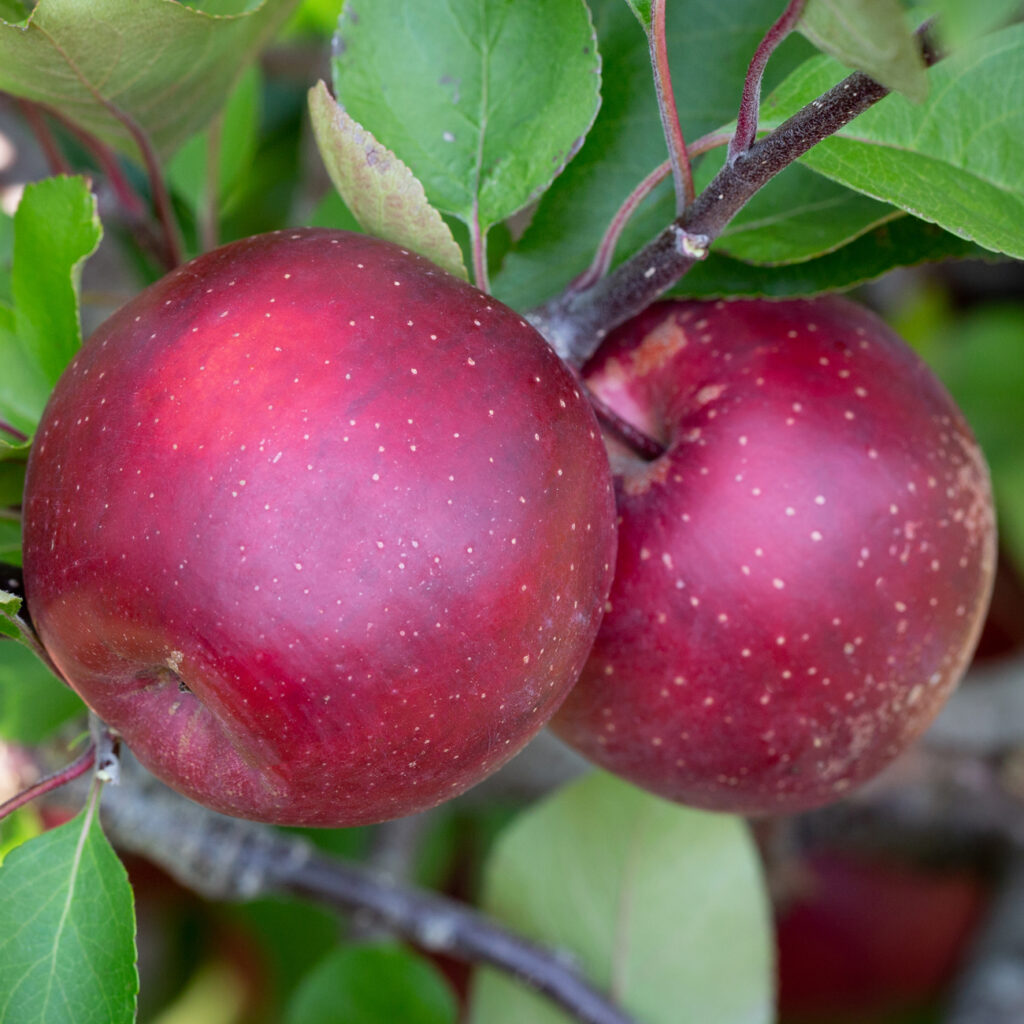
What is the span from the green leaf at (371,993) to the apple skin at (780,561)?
1.72 ft

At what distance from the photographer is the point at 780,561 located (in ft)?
1.97

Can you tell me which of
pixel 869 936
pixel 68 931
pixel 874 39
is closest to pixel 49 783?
pixel 68 931

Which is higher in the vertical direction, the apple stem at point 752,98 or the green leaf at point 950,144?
the apple stem at point 752,98

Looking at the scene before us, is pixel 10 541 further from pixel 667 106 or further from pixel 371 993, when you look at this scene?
pixel 371 993

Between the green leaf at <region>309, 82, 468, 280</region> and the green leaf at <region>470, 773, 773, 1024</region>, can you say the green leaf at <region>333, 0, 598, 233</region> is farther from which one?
the green leaf at <region>470, 773, 773, 1024</region>

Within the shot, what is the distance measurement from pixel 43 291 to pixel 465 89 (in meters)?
0.27

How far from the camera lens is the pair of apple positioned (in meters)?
0.47

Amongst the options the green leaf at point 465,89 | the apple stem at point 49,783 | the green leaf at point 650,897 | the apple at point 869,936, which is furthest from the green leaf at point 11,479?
the apple at point 869,936

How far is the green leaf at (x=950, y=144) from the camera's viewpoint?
0.53 m

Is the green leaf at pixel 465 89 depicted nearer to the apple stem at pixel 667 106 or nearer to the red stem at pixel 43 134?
the apple stem at pixel 667 106

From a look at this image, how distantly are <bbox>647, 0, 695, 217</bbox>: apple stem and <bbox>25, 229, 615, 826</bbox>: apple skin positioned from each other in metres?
0.11

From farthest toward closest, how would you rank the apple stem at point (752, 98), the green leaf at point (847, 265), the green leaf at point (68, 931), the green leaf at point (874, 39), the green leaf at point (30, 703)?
the green leaf at point (30, 703) < the green leaf at point (847, 265) < the green leaf at point (68, 931) < the apple stem at point (752, 98) < the green leaf at point (874, 39)

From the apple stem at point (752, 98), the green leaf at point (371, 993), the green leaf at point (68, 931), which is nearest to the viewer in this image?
the apple stem at point (752, 98)

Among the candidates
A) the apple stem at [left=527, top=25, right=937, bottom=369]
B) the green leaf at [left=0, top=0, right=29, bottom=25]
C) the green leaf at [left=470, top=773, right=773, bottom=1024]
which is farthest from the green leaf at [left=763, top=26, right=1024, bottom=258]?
the green leaf at [left=470, top=773, right=773, bottom=1024]
